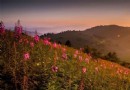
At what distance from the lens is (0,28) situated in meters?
10.4

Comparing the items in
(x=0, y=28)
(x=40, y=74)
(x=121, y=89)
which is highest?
(x=0, y=28)

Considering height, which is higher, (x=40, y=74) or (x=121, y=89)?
(x=40, y=74)

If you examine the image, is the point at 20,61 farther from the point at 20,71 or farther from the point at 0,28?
the point at 0,28

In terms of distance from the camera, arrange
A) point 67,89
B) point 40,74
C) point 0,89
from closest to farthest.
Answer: point 0,89, point 67,89, point 40,74

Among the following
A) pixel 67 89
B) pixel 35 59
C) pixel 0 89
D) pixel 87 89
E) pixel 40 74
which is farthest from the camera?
pixel 35 59

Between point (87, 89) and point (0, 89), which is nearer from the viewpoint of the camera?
point (0, 89)

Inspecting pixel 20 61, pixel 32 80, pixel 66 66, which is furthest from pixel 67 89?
pixel 66 66

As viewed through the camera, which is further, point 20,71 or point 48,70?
point 48,70

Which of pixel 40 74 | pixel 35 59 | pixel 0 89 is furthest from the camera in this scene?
pixel 35 59

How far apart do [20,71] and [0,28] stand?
6.76 feet

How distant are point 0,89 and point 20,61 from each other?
6.27 ft

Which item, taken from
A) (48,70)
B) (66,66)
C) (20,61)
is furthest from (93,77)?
(20,61)

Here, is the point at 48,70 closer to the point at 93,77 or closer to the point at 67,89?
the point at 67,89

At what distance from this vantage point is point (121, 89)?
1113 cm
